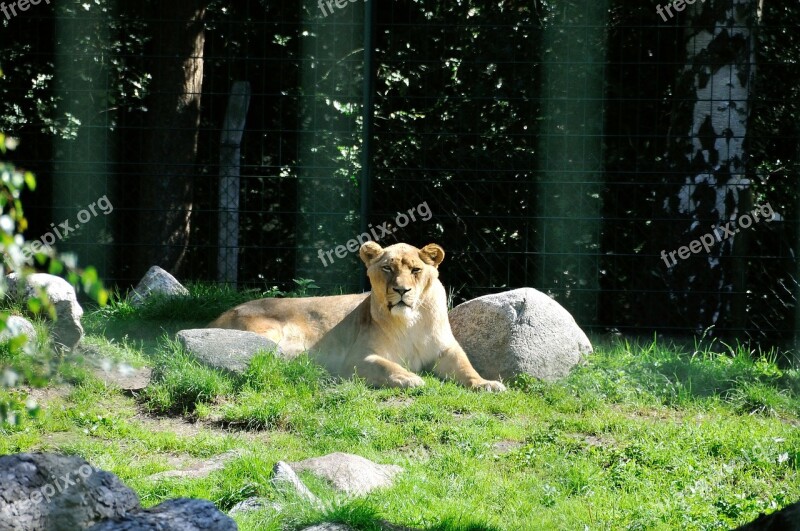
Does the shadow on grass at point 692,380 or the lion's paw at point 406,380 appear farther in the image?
the lion's paw at point 406,380

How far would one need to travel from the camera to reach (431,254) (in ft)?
24.9

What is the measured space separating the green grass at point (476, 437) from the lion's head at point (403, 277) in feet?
1.88

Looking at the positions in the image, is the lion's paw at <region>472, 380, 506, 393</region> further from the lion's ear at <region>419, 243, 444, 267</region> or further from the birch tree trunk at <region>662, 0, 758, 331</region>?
the birch tree trunk at <region>662, 0, 758, 331</region>

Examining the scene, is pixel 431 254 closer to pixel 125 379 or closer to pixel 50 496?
pixel 125 379

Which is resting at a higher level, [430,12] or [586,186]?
[430,12]

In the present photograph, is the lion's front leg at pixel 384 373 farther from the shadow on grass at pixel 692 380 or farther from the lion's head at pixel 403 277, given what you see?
the shadow on grass at pixel 692 380

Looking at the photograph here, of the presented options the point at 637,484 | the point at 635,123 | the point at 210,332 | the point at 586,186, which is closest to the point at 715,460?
the point at 637,484

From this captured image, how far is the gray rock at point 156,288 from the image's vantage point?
8.77m

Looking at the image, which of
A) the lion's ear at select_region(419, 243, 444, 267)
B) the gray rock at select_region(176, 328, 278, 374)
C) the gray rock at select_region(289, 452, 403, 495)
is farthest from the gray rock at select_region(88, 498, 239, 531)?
the lion's ear at select_region(419, 243, 444, 267)

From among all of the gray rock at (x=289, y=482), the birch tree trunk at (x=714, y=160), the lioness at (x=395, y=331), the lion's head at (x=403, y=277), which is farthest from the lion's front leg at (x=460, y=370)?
the gray rock at (x=289, y=482)

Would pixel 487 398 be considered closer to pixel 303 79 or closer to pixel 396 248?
pixel 396 248

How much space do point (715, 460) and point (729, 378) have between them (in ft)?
5.68

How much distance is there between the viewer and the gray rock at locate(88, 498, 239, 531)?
335 cm

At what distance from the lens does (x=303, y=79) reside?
34.4ft
